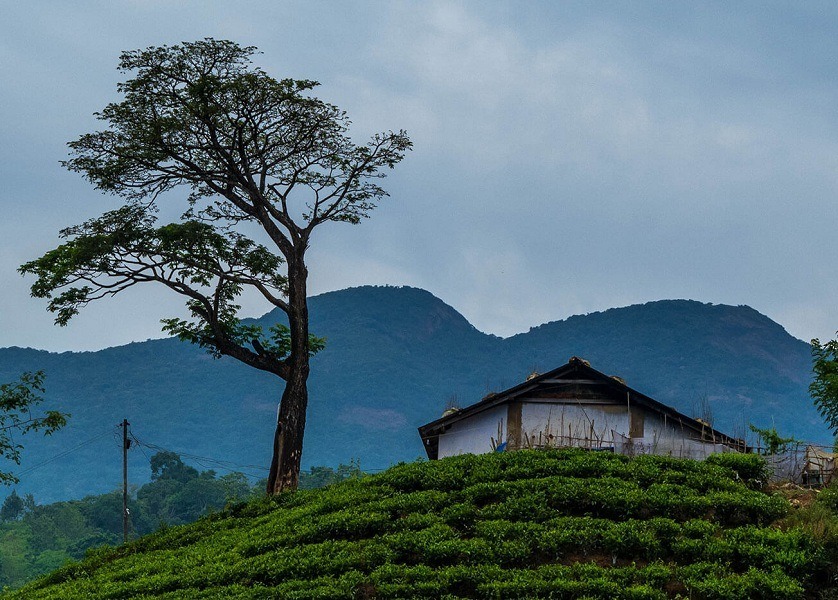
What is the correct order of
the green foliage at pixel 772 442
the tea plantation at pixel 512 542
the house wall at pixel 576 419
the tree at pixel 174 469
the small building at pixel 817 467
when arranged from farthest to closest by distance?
the tree at pixel 174 469, the house wall at pixel 576 419, the green foliage at pixel 772 442, the small building at pixel 817 467, the tea plantation at pixel 512 542

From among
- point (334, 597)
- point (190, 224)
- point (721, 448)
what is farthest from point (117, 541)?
point (334, 597)

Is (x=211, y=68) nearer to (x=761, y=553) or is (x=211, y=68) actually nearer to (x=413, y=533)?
(x=413, y=533)

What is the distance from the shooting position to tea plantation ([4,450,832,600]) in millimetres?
17562

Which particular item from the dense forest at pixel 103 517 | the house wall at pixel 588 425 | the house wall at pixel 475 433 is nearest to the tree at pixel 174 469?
the dense forest at pixel 103 517

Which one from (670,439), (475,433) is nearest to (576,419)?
(670,439)

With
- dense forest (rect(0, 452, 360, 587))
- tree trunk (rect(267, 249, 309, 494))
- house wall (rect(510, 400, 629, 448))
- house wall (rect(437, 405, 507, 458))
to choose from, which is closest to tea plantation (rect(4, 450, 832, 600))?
tree trunk (rect(267, 249, 309, 494))

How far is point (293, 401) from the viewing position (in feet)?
99.3

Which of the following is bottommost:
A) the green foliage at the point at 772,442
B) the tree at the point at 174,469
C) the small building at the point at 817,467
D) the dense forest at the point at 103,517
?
the dense forest at the point at 103,517

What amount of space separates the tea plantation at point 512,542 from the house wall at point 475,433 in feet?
27.0

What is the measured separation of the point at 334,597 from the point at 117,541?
85.6m

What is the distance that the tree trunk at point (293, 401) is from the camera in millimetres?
29672

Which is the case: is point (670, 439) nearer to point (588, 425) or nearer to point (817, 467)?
point (588, 425)

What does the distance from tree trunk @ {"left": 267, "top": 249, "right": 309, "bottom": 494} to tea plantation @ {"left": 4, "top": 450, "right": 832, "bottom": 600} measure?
16.3 feet

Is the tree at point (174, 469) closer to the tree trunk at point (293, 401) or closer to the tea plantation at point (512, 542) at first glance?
the tree trunk at point (293, 401)
